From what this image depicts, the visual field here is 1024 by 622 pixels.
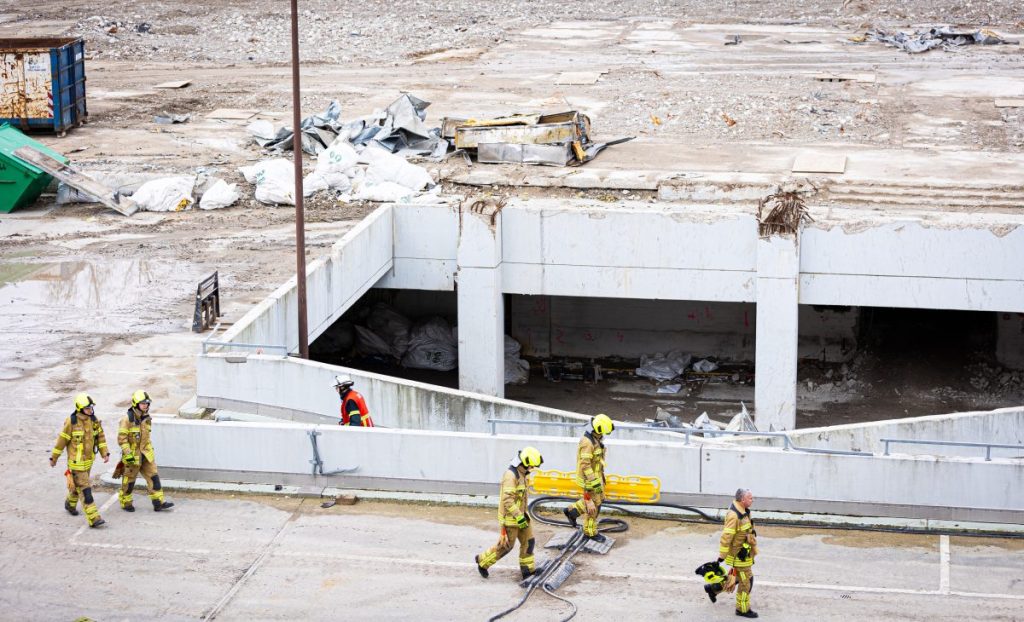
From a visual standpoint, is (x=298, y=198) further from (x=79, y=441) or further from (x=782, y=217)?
(x=782, y=217)

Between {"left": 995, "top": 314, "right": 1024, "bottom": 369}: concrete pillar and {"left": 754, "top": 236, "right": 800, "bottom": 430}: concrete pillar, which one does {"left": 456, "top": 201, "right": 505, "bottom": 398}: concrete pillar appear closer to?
{"left": 754, "top": 236, "right": 800, "bottom": 430}: concrete pillar

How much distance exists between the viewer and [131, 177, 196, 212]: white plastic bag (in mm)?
23781

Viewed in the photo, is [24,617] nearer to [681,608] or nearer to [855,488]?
[681,608]

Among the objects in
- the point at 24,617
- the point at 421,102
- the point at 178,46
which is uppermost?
the point at 178,46

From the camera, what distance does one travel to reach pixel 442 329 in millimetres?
24031

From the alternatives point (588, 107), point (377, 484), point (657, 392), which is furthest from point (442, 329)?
point (377, 484)

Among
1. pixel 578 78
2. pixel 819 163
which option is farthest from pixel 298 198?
pixel 578 78

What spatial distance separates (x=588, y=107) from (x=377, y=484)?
18.4m

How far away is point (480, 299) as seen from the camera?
2050 centimetres

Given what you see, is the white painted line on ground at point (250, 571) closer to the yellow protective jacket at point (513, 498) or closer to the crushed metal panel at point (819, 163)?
the yellow protective jacket at point (513, 498)

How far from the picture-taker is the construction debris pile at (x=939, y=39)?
123 ft

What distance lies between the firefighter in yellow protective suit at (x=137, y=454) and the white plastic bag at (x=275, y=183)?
11519 millimetres

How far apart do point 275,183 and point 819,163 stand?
9.87 m

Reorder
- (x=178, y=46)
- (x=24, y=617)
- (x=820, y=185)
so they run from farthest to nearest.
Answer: (x=178, y=46), (x=820, y=185), (x=24, y=617)
